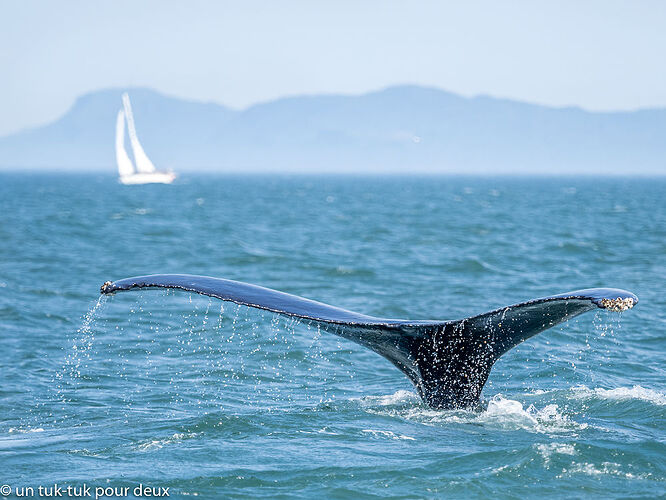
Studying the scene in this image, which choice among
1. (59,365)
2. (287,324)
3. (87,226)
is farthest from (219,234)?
(59,365)

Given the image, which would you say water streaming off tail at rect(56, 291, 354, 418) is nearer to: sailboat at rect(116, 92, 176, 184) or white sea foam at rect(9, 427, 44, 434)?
white sea foam at rect(9, 427, 44, 434)

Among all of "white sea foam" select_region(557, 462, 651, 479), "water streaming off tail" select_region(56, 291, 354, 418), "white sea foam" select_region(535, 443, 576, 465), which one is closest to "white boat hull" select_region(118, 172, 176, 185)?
"water streaming off tail" select_region(56, 291, 354, 418)

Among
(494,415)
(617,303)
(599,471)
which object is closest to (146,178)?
(494,415)

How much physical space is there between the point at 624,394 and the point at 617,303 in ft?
14.8

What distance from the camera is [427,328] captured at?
707 centimetres

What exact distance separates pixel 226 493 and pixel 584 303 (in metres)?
2.91

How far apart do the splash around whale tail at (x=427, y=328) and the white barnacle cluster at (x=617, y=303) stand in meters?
0.50

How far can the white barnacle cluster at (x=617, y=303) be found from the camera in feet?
19.1

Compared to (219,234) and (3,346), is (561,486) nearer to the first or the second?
(3,346)

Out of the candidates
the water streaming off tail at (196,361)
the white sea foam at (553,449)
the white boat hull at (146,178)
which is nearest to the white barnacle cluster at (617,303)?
the white sea foam at (553,449)

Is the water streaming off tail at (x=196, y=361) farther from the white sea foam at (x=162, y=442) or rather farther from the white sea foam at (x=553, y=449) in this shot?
the white sea foam at (x=553, y=449)

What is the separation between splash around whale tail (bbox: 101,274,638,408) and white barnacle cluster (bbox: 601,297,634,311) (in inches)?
19.7

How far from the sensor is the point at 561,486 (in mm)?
6973

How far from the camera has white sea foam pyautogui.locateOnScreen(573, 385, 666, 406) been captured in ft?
32.3
